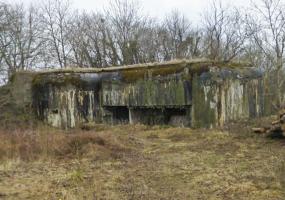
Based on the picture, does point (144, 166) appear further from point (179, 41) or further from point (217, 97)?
point (179, 41)

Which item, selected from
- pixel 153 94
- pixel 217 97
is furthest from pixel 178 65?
pixel 217 97

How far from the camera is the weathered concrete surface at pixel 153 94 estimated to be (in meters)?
12.8

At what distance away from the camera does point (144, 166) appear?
7.83 meters

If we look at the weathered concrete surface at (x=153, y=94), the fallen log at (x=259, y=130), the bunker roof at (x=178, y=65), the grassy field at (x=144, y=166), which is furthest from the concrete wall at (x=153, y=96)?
the fallen log at (x=259, y=130)

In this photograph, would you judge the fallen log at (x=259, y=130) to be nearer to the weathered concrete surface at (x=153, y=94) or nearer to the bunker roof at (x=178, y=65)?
the weathered concrete surface at (x=153, y=94)

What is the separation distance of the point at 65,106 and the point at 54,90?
672 mm

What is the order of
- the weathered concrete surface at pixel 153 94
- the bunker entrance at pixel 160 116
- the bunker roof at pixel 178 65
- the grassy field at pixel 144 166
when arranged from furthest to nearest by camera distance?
the bunker entrance at pixel 160 116 → the bunker roof at pixel 178 65 → the weathered concrete surface at pixel 153 94 → the grassy field at pixel 144 166

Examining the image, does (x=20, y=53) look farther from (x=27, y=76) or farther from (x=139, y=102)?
(x=139, y=102)

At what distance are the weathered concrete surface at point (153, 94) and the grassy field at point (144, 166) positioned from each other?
1.43 meters

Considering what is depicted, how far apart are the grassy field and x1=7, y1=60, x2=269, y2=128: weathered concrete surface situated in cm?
143

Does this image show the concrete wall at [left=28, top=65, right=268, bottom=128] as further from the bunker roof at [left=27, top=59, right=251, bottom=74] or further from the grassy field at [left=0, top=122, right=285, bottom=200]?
the grassy field at [left=0, top=122, right=285, bottom=200]

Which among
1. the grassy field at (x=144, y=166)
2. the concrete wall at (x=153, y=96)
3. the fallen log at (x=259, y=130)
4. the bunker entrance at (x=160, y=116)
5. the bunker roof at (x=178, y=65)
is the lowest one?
the grassy field at (x=144, y=166)

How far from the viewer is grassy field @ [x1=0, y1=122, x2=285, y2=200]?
5988 mm

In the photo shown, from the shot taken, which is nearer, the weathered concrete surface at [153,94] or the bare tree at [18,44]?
the weathered concrete surface at [153,94]
